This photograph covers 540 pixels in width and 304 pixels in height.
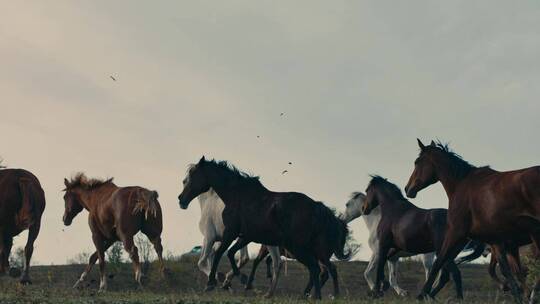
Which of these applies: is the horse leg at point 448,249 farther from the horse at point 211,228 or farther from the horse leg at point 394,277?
the horse at point 211,228

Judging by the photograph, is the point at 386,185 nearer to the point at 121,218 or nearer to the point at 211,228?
the point at 211,228

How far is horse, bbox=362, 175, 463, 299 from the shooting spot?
15227mm

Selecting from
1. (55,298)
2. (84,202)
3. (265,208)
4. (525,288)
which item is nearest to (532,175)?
(525,288)

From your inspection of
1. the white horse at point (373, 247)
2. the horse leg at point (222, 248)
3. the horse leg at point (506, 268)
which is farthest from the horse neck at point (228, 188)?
the horse leg at point (506, 268)

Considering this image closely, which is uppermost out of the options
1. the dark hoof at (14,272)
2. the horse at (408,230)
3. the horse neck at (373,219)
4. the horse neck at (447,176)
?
the horse neck at (373,219)

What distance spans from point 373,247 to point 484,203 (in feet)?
21.6

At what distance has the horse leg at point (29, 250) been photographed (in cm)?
1673

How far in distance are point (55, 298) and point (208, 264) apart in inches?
279

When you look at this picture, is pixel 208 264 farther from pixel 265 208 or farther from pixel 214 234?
pixel 265 208

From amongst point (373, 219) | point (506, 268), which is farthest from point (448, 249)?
point (373, 219)

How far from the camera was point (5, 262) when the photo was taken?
58.4 ft

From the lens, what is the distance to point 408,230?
1559 centimetres

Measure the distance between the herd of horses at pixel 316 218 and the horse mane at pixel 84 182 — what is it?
0.08ft

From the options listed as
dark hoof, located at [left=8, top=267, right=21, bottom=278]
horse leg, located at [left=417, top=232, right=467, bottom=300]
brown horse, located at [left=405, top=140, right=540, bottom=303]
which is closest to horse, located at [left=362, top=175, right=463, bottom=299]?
brown horse, located at [left=405, top=140, right=540, bottom=303]
